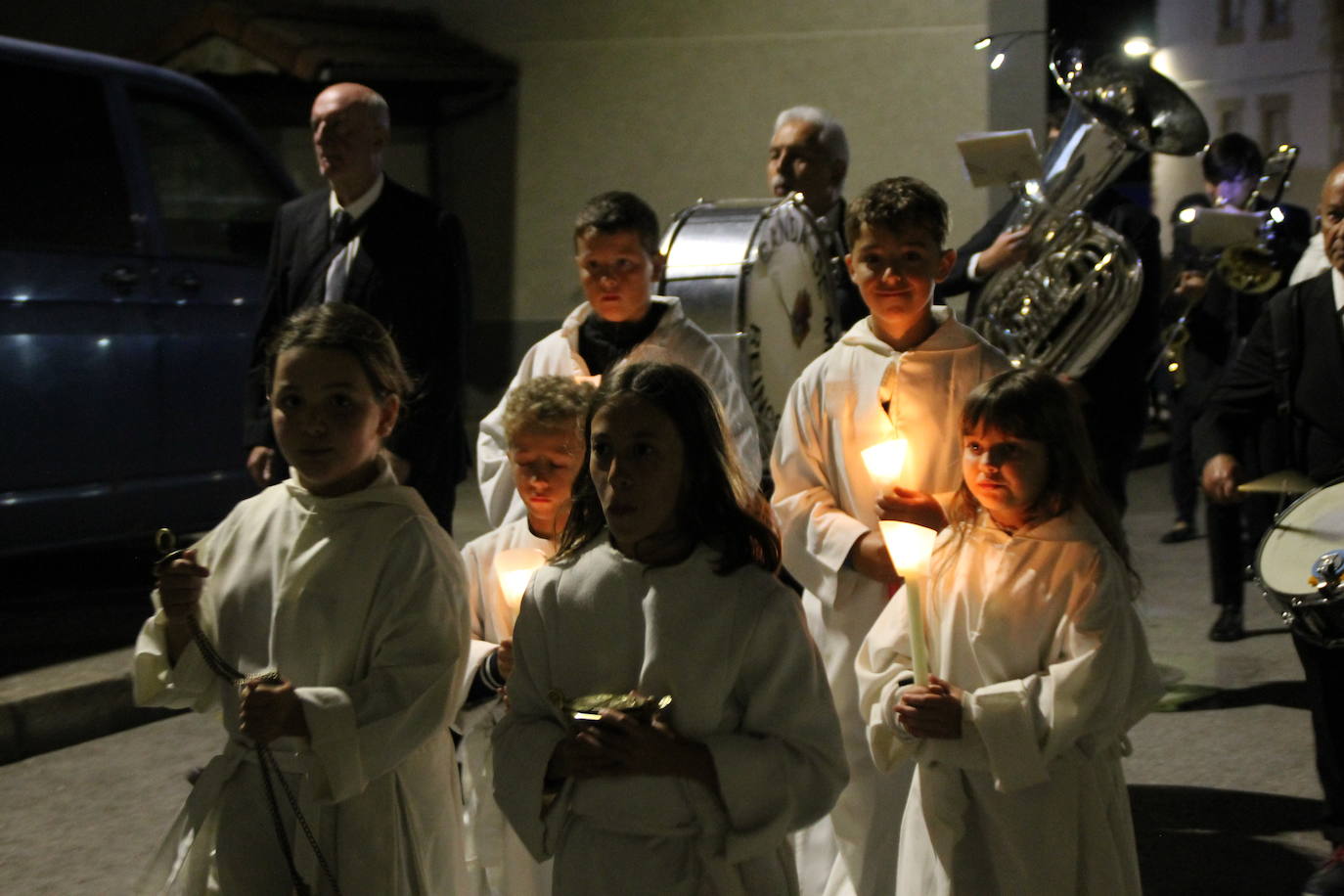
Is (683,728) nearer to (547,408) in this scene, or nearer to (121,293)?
(547,408)

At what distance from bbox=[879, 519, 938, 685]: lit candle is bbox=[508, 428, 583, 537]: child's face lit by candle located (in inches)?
34.7

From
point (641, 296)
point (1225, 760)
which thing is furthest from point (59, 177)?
point (1225, 760)

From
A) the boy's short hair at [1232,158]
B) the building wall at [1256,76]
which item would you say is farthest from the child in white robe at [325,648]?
the building wall at [1256,76]

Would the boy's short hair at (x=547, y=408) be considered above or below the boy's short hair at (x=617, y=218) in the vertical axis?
below

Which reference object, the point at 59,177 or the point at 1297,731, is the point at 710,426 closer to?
the point at 1297,731

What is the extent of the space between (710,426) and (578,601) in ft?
1.13

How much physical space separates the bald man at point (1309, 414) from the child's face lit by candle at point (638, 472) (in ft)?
6.98

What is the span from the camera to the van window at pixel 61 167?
679cm

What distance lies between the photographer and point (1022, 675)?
329 centimetres

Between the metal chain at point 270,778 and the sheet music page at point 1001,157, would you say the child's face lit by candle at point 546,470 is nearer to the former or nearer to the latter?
A: the metal chain at point 270,778

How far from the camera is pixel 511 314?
46.8ft

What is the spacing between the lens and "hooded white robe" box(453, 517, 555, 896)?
3.50 meters

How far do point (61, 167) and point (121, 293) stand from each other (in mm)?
557

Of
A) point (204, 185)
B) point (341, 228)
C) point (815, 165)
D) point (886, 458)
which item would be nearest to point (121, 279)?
point (204, 185)
